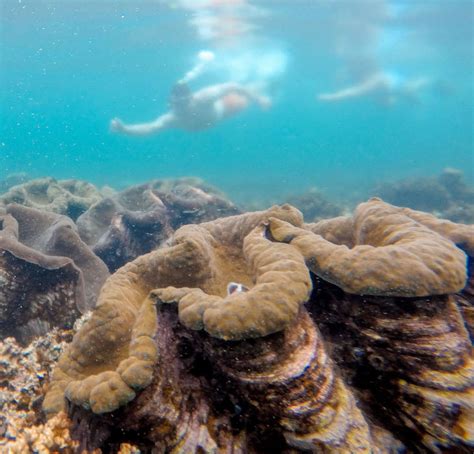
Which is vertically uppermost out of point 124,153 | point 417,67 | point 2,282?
point 2,282

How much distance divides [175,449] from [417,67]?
57081 mm

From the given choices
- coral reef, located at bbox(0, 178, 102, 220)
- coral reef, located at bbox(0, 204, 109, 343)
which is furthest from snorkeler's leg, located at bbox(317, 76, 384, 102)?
coral reef, located at bbox(0, 204, 109, 343)

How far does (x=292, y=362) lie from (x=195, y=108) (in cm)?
2704

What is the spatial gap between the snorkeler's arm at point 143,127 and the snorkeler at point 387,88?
34.0 meters

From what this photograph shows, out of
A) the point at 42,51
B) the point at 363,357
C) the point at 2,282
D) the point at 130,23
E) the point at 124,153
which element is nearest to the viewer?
the point at 363,357

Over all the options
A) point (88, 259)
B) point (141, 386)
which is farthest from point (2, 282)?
point (141, 386)

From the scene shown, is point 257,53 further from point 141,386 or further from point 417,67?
point 141,386

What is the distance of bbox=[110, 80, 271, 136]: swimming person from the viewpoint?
84.8 feet

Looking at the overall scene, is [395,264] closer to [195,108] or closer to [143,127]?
[195,108]

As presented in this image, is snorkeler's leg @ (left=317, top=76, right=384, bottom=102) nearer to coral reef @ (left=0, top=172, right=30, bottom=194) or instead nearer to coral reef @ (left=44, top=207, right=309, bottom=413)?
coral reef @ (left=0, top=172, right=30, bottom=194)

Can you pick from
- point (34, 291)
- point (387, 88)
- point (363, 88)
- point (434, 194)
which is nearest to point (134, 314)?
point (34, 291)

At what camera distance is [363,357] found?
174 centimetres

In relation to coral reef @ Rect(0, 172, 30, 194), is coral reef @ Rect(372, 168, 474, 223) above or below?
below

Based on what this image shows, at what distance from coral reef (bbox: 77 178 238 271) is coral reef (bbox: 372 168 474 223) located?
1350cm
